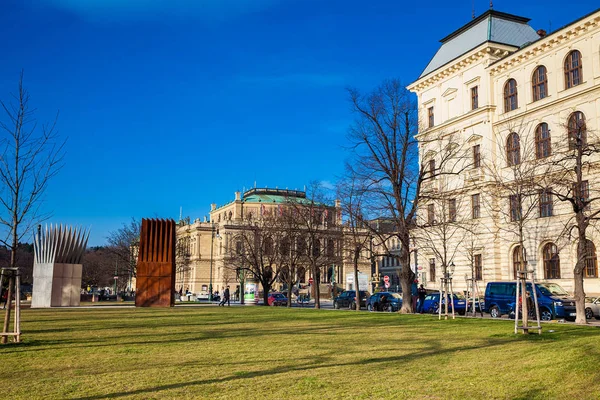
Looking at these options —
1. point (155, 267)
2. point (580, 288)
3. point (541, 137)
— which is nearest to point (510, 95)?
point (541, 137)

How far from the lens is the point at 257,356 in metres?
11.6

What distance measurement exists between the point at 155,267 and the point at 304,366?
108ft

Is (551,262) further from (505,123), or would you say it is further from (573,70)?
(573,70)

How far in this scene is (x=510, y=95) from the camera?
1977 inches

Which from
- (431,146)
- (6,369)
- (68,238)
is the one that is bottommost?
(6,369)

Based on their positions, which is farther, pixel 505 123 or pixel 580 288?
pixel 505 123

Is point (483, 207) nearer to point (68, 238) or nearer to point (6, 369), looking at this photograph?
point (68, 238)

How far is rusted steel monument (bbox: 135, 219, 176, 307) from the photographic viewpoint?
A: 4103 cm

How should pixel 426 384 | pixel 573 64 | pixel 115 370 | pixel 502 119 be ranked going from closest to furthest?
1. pixel 426 384
2. pixel 115 370
3. pixel 573 64
4. pixel 502 119

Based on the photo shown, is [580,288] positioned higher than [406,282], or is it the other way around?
[406,282]

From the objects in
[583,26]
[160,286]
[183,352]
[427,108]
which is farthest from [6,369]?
[427,108]

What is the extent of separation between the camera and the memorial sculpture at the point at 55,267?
129 ft

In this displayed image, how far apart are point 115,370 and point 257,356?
2.92m

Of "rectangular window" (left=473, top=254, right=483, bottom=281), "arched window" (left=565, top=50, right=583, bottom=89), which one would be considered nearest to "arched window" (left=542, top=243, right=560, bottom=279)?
"rectangular window" (left=473, top=254, right=483, bottom=281)
